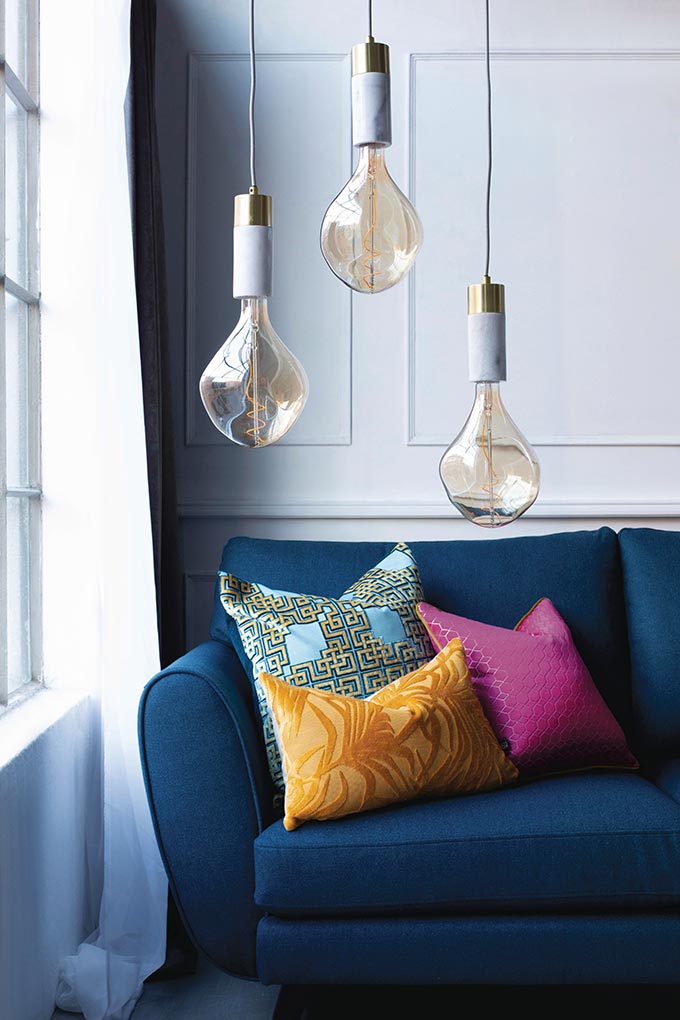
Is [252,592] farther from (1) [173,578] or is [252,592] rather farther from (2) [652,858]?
(2) [652,858]

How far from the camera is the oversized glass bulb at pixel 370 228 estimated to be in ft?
3.27

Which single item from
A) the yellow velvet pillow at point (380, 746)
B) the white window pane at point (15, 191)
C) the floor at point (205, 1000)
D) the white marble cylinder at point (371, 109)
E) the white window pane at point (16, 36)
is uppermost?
the white window pane at point (16, 36)

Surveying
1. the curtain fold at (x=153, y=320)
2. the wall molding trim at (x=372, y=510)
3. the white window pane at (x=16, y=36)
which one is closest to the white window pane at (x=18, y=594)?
the curtain fold at (x=153, y=320)

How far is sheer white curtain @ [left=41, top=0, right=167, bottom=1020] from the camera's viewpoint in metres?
1.96

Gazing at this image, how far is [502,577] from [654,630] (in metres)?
0.35

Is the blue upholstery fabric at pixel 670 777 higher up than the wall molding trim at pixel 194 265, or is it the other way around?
the wall molding trim at pixel 194 265

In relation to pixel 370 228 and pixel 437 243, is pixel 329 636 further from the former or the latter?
pixel 437 243

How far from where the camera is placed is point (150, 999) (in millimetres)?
1959

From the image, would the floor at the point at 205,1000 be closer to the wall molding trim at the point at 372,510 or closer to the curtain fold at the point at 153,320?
the curtain fold at the point at 153,320

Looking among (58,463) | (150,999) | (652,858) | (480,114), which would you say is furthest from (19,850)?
(480,114)

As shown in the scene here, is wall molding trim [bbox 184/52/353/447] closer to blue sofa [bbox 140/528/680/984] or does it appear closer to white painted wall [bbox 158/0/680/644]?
white painted wall [bbox 158/0/680/644]

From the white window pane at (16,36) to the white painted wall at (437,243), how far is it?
64 centimetres

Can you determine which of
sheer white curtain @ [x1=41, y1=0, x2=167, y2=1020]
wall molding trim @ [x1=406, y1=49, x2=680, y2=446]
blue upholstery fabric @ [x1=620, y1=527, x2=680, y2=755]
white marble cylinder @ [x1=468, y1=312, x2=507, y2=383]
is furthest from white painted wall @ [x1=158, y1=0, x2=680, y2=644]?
white marble cylinder @ [x1=468, y1=312, x2=507, y2=383]

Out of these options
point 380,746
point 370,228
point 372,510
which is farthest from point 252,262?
point 372,510
